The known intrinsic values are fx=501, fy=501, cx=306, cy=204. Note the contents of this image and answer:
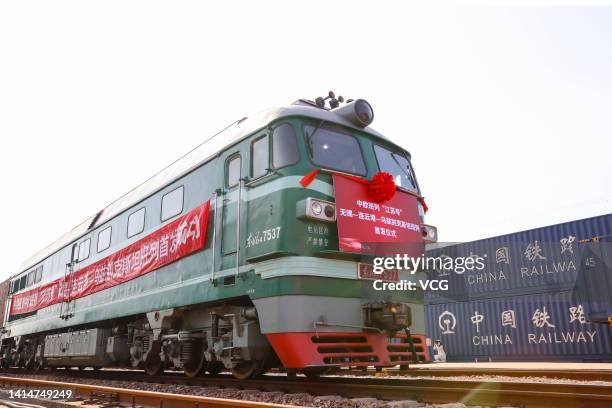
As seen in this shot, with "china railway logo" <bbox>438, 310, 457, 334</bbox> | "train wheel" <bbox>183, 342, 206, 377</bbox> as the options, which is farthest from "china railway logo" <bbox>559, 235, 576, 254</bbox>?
"train wheel" <bbox>183, 342, 206, 377</bbox>

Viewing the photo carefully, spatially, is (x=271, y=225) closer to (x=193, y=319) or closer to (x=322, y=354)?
(x=322, y=354)

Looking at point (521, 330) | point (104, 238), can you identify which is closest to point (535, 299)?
point (521, 330)

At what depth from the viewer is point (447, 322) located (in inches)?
844

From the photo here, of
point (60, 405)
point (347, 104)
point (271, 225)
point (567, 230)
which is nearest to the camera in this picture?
point (271, 225)

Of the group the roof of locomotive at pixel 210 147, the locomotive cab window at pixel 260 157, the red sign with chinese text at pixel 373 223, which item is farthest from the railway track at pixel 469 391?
the roof of locomotive at pixel 210 147

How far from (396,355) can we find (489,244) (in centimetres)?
1484

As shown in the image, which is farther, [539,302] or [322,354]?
[539,302]

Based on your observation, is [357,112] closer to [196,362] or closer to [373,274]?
[373,274]

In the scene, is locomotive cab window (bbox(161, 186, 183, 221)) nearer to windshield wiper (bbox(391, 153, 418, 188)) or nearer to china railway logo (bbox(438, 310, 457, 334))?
windshield wiper (bbox(391, 153, 418, 188))

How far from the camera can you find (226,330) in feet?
24.5

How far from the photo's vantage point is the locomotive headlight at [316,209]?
21.1ft

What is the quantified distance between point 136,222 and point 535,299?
14.6 m

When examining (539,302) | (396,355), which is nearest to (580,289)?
(539,302)

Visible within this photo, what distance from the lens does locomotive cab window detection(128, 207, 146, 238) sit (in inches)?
404
